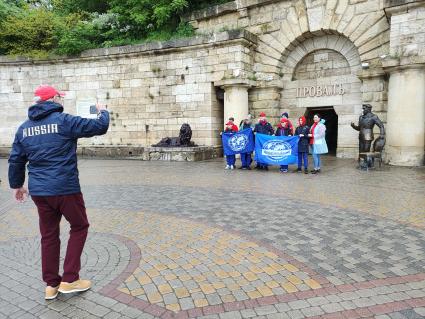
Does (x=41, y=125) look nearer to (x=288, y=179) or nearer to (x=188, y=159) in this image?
(x=288, y=179)

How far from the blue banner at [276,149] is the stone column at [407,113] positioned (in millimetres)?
3840

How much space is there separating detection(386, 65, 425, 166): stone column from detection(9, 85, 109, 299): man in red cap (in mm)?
11270

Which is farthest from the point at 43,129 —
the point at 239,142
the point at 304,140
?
the point at 239,142

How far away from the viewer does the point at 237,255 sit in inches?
166

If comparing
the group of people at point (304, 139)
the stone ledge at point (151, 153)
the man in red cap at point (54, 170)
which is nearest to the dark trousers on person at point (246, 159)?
the group of people at point (304, 139)

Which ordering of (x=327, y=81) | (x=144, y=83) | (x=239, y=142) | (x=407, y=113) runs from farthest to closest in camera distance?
1. (x=144, y=83)
2. (x=327, y=81)
3. (x=239, y=142)
4. (x=407, y=113)

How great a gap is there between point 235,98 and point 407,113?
6526 mm

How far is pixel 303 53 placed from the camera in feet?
50.3

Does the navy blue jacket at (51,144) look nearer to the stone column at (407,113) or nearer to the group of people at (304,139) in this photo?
the group of people at (304,139)

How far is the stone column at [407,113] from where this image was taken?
1168cm

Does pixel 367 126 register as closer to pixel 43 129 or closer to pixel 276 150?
pixel 276 150

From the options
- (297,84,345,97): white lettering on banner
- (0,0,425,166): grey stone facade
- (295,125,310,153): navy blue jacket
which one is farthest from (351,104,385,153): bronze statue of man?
(297,84,345,97): white lettering on banner

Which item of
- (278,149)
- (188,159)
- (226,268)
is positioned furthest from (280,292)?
(188,159)

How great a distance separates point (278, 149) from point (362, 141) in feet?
8.67
